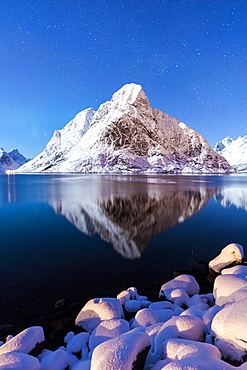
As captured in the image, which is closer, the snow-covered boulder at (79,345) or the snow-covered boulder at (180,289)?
the snow-covered boulder at (79,345)

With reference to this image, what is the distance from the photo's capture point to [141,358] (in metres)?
3.09

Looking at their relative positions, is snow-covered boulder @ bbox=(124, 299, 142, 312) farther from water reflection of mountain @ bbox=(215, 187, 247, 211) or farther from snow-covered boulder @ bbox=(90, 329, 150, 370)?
water reflection of mountain @ bbox=(215, 187, 247, 211)

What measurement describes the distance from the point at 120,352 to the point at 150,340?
3.24 ft

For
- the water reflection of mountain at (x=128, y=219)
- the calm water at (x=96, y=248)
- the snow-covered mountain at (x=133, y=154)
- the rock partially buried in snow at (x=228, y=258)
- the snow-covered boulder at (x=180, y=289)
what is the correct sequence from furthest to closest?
the snow-covered mountain at (x=133, y=154) → the water reflection of mountain at (x=128, y=219) → the rock partially buried in snow at (x=228, y=258) → the calm water at (x=96, y=248) → the snow-covered boulder at (x=180, y=289)

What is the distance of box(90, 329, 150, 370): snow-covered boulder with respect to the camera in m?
2.80

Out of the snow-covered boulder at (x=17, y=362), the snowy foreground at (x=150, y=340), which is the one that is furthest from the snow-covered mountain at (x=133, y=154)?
the snow-covered boulder at (x=17, y=362)

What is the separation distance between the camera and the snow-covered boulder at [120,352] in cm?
280

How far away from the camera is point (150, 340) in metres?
3.66

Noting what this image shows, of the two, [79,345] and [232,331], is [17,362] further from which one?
[232,331]

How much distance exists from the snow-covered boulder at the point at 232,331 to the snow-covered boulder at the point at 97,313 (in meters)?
2.37

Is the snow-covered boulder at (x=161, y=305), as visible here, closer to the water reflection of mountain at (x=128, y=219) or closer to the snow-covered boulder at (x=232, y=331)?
the snow-covered boulder at (x=232, y=331)

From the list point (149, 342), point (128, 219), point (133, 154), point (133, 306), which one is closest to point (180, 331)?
point (149, 342)

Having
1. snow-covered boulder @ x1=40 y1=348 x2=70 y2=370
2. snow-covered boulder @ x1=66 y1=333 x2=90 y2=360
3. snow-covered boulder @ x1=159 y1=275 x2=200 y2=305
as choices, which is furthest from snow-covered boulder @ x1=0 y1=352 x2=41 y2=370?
snow-covered boulder @ x1=159 y1=275 x2=200 y2=305

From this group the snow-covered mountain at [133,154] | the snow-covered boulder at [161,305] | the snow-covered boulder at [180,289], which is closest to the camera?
the snow-covered boulder at [161,305]
